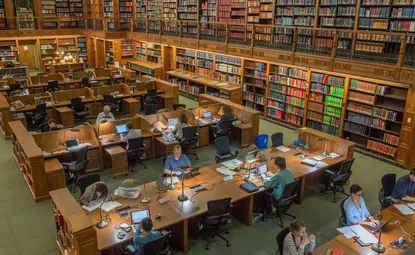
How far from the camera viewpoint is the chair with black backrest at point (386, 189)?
6.46 metres

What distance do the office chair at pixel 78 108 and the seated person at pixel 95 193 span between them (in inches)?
262

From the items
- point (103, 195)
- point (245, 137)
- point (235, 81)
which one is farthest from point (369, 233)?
point (235, 81)

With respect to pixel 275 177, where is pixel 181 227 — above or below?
below

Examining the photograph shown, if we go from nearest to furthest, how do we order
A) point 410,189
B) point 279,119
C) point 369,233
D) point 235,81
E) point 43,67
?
point 369,233, point 410,189, point 279,119, point 235,81, point 43,67

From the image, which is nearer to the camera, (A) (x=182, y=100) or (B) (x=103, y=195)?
(B) (x=103, y=195)

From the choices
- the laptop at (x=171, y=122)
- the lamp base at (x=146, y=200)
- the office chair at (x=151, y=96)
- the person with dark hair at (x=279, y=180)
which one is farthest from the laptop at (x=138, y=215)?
the office chair at (x=151, y=96)

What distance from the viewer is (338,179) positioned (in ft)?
23.4

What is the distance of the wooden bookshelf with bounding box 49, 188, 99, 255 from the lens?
15.0ft

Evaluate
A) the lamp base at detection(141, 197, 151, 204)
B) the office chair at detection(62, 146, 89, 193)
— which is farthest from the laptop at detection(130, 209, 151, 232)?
the office chair at detection(62, 146, 89, 193)

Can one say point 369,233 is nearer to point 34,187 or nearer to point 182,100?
point 34,187

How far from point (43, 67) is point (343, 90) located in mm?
16504

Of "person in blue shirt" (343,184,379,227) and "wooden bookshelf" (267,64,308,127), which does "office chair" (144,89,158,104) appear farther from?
"person in blue shirt" (343,184,379,227)

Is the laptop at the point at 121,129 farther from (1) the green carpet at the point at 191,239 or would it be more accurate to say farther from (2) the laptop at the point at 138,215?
(2) the laptop at the point at 138,215

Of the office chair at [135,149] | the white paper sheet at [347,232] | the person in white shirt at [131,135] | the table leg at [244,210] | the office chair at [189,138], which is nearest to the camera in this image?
the white paper sheet at [347,232]
